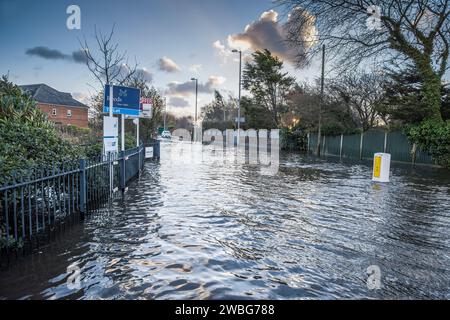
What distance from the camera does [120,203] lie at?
7777mm

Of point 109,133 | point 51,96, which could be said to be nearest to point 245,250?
point 109,133

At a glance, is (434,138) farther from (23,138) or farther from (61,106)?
(61,106)

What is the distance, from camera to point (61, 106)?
5856cm

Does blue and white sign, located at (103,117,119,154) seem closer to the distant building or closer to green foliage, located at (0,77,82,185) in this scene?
green foliage, located at (0,77,82,185)

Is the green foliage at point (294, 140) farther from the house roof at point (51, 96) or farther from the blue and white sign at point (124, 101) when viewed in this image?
the house roof at point (51, 96)

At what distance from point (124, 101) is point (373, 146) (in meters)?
17.8

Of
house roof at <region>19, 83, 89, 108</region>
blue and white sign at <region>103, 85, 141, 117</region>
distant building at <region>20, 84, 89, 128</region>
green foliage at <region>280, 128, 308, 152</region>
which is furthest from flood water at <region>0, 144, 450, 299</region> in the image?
house roof at <region>19, 83, 89, 108</region>

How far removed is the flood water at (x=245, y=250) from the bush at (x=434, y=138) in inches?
394

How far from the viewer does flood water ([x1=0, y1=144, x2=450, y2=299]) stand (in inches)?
142

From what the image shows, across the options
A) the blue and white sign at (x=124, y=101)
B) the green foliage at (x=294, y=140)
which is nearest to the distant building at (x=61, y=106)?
the green foliage at (x=294, y=140)

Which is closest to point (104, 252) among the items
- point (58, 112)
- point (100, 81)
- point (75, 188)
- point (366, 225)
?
point (75, 188)

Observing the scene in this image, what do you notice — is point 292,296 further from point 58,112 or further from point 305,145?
point 58,112

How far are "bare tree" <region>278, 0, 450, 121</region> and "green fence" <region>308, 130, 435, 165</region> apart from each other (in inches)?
93.9
